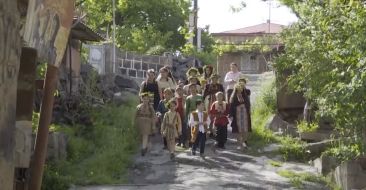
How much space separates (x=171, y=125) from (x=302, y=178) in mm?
2928

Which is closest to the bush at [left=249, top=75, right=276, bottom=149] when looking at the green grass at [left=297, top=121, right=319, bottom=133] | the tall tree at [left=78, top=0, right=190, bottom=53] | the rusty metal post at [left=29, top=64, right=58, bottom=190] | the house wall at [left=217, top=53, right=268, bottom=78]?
the green grass at [left=297, top=121, right=319, bottom=133]

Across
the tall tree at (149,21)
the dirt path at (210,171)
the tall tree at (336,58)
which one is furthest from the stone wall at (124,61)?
the tall tree at (149,21)

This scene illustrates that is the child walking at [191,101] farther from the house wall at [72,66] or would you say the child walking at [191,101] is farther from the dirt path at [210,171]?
the house wall at [72,66]

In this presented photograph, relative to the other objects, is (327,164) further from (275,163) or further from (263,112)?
(263,112)

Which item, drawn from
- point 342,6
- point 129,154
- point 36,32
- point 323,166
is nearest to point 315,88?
point 323,166

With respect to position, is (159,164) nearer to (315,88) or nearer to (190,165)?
(190,165)

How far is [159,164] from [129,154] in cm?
112

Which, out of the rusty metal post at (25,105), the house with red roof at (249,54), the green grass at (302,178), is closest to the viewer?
the rusty metal post at (25,105)

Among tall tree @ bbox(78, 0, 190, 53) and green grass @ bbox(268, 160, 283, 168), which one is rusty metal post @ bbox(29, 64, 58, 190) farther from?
tall tree @ bbox(78, 0, 190, 53)

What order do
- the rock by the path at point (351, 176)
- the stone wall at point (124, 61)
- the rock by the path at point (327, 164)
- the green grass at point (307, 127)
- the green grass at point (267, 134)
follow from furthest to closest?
the stone wall at point (124, 61) → the green grass at point (307, 127) → the green grass at point (267, 134) → the rock by the path at point (327, 164) → the rock by the path at point (351, 176)

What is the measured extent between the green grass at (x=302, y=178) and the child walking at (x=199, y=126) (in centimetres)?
178

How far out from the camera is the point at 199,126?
1318cm

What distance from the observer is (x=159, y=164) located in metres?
13.0

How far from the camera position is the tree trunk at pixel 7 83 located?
3889 millimetres
